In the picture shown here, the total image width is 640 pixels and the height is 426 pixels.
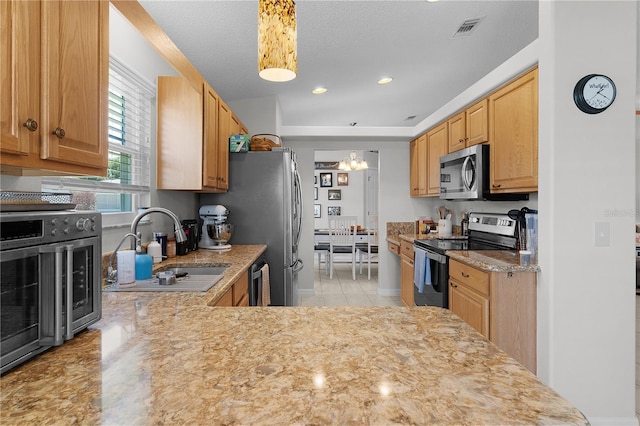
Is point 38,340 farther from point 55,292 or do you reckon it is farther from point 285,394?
point 285,394

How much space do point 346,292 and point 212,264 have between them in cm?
330

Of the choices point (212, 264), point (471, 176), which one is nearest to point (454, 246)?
point (471, 176)

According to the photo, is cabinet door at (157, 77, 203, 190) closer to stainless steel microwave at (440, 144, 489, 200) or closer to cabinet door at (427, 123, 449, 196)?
stainless steel microwave at (440, 144, 489, 200)

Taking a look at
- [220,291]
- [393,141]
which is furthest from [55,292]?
[393,141]

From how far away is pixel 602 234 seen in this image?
2.00m

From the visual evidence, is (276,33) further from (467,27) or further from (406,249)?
(406,249)

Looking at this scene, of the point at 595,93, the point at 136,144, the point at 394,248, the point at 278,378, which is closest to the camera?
the point at 278,378

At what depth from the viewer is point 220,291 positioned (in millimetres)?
1568

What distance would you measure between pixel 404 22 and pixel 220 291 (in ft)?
7.11

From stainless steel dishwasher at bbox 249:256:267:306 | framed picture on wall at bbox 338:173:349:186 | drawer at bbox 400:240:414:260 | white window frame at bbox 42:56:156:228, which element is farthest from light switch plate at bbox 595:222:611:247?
framed picture on wall at bbox 338:173:349:186

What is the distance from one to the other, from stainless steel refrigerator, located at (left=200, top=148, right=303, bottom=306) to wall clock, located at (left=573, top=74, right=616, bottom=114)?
222 cm

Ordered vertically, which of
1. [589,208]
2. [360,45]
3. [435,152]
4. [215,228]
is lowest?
[215,228]

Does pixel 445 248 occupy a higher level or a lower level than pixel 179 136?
lower

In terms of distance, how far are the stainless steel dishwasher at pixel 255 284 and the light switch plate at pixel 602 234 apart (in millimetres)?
2094
